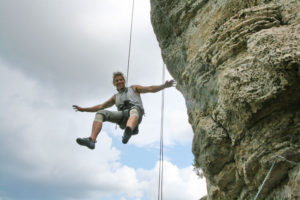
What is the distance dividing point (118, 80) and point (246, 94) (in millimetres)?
4158

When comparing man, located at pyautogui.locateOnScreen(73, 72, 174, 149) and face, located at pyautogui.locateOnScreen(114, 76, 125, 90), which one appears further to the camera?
face, located at pyautogui.locateOnScreen(114, 76, 125, 90)

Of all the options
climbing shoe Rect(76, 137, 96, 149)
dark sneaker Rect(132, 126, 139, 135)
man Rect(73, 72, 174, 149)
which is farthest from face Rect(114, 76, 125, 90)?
climbing shoe Rect(76, 137, 96, 149)

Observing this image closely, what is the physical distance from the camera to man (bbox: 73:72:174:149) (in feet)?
22.1

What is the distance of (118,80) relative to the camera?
8.19 meters

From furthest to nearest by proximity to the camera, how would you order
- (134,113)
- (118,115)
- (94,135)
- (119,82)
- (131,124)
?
(119,82) → (118,115) → (134,113) → (94,135) → (131,124)

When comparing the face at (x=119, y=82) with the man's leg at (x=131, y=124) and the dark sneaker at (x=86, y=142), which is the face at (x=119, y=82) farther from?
the dark sneaker at (x=86, y=142)

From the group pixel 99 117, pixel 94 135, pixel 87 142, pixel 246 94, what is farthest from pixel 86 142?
pixel 246 94

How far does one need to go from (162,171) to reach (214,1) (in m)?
4.50

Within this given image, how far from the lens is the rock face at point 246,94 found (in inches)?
185

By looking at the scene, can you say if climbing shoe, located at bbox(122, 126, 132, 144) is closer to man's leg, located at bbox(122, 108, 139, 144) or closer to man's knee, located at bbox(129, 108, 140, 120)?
man's leg, located at bbox(122, 108, 139, 144)

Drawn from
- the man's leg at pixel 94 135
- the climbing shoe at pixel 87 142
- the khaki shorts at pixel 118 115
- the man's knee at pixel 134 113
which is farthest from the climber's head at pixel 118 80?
the climbing shoe at pixel 87 142

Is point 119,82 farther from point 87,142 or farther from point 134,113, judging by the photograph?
point 87,142

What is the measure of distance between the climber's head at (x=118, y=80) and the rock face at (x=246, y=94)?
1.85 meters

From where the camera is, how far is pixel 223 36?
6.04m
